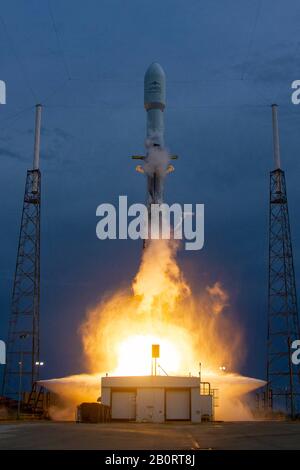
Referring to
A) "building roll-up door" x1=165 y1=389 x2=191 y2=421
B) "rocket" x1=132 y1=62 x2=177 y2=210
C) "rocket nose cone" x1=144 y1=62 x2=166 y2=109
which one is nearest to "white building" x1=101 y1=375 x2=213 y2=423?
"building roll-up door" x1=165 y1=389 x2=191 y2=421

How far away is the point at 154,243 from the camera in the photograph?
232 feet

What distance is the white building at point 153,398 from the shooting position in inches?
2507

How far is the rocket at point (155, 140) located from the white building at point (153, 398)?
19.4 meters

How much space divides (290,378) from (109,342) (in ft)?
73.8

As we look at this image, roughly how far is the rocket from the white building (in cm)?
1941

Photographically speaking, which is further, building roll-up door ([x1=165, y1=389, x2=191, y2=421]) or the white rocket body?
the white rocket body

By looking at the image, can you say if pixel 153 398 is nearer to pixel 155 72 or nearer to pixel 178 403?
pixel 178 403

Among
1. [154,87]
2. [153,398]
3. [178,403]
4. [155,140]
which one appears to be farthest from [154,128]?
[178,403]

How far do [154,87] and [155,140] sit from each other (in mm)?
6548

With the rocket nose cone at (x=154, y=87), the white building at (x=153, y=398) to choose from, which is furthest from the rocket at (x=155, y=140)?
the white building at (x=153, y=398)

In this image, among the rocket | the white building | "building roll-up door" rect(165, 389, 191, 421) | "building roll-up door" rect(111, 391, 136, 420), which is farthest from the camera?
the rocket

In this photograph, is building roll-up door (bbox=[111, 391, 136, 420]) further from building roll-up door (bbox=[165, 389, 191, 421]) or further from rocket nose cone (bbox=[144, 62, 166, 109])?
rocket nose cone (bbox=[144, 62, 166, 109])

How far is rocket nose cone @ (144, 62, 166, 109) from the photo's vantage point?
7088cm
